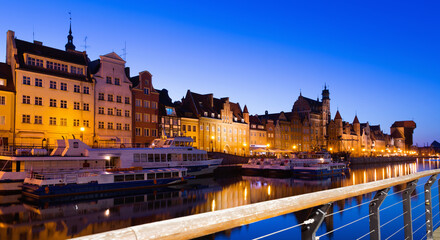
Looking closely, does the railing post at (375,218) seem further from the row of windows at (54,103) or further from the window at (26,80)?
the window at (26,80)

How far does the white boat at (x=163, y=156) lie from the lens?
148 ft

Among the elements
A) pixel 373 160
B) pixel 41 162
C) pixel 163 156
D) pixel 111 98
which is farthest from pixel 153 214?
pixel 373 160

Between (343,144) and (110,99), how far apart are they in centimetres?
10749

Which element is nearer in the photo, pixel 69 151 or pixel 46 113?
pixel 69 151

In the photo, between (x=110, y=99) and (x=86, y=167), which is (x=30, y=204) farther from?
(x=110, y=99)

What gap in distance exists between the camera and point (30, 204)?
101ft

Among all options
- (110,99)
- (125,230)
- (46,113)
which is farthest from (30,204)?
(125,230)

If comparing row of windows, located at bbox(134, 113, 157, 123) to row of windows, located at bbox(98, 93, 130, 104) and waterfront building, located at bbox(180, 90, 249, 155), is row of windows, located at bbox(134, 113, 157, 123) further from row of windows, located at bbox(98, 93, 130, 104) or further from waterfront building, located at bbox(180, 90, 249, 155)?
waterfront building, located at bbox(180, 90, 249, 155)

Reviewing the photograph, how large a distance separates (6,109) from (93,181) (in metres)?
17.7

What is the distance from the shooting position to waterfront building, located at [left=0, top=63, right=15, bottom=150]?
4484 centimetres

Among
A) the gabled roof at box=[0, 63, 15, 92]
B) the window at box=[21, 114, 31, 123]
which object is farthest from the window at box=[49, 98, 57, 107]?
the gabled roof at box=[0, 63, 15, 92]

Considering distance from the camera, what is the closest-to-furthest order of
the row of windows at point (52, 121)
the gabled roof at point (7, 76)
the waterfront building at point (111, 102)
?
the gabled roof at point (7, 76)
the row of windows at point (52, 121)
the waterfront building at point (111, 102)

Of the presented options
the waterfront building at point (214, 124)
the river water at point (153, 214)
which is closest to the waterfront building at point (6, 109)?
the river water at point (153, 214)

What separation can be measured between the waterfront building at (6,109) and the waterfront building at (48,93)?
0.57 meters
